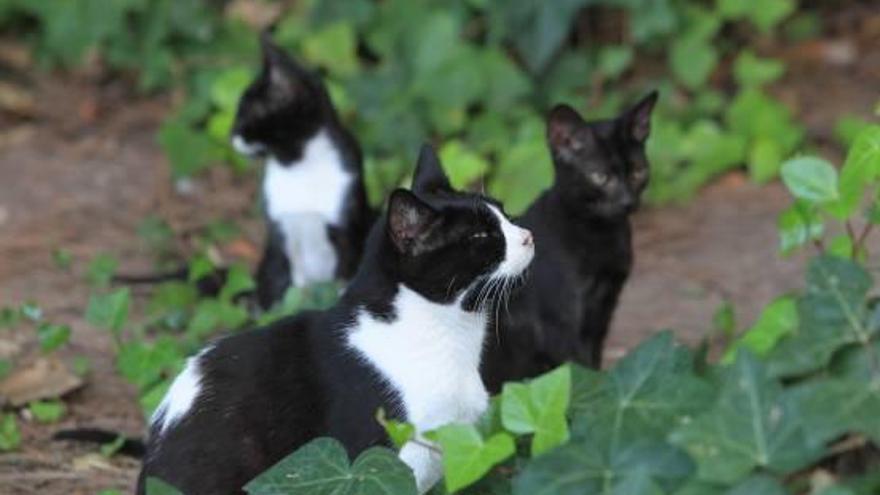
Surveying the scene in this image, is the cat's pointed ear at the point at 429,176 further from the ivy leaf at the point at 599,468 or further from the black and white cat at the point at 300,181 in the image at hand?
the black and white cat at the point at 300,181

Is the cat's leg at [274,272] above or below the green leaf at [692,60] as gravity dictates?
below

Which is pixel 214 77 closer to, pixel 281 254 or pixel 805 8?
pixel 281 254

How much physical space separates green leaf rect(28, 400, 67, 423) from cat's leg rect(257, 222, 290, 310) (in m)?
0.92

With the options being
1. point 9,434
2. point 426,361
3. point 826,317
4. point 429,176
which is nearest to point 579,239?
point 429,176

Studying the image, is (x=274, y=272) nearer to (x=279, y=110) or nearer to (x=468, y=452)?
Result: (x=279, y=110)

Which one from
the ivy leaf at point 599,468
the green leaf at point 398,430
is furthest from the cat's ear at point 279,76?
the ivy leaf at point 599,468

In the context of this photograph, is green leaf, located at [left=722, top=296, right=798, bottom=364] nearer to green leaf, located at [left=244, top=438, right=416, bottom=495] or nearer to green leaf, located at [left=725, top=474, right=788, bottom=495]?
green leaf, located at [left=244, top=438, right=416, bottom=495]

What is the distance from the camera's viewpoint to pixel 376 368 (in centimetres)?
344

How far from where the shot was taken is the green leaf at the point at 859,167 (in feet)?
11.1

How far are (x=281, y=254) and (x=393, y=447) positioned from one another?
196cm

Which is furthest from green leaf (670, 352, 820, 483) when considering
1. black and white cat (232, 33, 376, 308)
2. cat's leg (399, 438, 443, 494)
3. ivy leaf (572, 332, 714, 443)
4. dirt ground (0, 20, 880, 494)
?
black and white cat (232, 33, 376, 308)

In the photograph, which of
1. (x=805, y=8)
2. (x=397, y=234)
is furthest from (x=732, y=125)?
(x=397, y=234)

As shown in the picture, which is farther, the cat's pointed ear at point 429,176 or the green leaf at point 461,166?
the green leaf at point 461,166

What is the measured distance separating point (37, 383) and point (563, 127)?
5.25 feet
